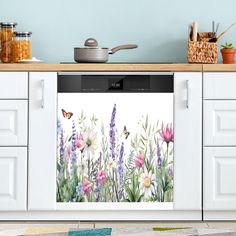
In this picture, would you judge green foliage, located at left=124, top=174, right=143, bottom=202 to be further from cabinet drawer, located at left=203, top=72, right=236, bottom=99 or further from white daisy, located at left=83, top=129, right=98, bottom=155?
cabinet drawer, located at left=203, top=72, right=236, bottom=99

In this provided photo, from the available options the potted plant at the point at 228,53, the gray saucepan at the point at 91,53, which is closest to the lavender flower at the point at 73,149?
the gray saucepan at the point at 91,53

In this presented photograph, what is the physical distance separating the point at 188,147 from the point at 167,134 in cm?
13

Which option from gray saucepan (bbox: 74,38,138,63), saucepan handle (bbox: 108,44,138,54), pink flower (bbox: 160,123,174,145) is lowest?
pink flower (bbox: 160,123,174,145)

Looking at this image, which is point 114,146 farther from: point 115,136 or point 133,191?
point 133,191

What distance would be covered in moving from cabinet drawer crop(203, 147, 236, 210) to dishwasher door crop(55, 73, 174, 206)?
190mm

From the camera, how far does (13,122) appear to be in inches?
140

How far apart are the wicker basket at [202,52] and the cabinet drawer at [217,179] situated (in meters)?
0.51

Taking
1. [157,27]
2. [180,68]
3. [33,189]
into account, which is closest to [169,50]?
[157,27]

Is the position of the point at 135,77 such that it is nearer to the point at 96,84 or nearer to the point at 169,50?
the point at 96,84

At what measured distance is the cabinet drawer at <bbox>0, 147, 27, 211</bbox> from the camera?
3549mm

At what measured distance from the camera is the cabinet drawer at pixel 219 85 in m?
3.57

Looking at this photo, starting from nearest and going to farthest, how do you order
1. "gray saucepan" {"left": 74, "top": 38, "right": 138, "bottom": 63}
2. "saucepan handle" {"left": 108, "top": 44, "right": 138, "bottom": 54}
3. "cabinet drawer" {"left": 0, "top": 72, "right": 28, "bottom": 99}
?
"cabinet drawer" {"left": 0, "top": 72, "right": 28, "bottom": 99}
"gray saucepan" {"left": 74, "top": 38, "right": 138, "bottom": 63}
"saucepan handle" {"left": 108, "top": 44, "right": 138, "bottom": 54}

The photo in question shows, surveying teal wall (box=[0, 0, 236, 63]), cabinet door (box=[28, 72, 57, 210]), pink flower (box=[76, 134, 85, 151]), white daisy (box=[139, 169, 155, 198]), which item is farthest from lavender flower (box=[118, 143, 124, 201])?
teal wall (box=[0, 0, 236, 63])

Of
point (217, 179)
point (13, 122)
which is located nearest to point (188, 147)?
point (217, 179)
